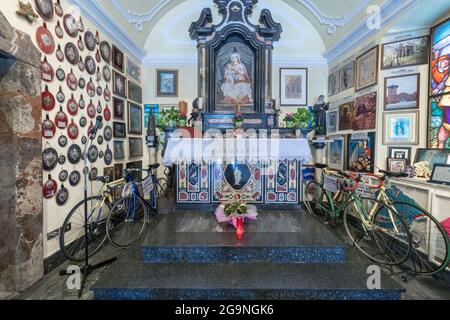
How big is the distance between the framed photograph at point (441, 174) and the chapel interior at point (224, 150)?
0.9 inches

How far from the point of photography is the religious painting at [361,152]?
160 inches

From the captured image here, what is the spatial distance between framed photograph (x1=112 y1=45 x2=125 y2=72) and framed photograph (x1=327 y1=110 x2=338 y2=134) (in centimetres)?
481

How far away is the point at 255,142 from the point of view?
13.8ft

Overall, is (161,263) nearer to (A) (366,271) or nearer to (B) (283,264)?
(B) (283,264)

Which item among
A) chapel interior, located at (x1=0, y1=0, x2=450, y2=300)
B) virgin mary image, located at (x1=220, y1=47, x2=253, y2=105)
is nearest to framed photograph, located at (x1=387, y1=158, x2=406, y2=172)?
chapel interior, located at (x1=0, y1=0, x2=450, y2=300)

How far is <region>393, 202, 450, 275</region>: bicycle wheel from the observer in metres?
2.63

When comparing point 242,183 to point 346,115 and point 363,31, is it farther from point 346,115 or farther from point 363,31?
point 363,31

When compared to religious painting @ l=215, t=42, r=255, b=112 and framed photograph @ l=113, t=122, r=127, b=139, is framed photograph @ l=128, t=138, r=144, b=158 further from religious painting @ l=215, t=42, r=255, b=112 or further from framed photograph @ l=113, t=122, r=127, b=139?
religious painting @ l=215, t=42, r=255, b=112

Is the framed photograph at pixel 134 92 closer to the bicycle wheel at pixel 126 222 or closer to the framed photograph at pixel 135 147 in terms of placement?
the framed photograph at pixel 135 147

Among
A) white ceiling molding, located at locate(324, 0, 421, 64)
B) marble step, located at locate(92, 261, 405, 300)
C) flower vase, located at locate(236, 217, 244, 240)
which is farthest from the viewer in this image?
white ceiling molding, located at locate(324, 0, 421, 64)

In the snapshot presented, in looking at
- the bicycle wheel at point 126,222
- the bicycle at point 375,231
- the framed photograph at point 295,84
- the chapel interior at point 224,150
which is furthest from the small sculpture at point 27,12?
the framed photograph at point 295,84

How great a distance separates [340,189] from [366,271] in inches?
61.5

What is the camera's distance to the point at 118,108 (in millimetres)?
4559

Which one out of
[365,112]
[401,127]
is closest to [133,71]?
[365,112]
